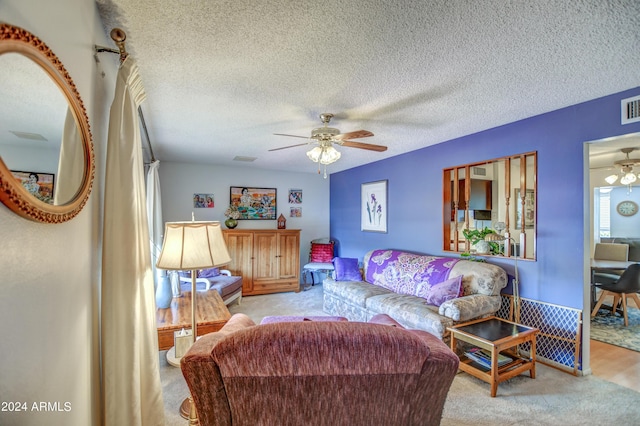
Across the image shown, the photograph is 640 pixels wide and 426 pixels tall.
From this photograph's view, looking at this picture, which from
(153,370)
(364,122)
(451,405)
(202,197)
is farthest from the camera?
(202,197)

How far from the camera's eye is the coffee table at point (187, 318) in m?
2.39

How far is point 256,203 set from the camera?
5.91m

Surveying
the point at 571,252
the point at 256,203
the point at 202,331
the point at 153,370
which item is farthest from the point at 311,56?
the point at 256,203

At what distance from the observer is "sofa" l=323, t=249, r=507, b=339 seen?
276cm

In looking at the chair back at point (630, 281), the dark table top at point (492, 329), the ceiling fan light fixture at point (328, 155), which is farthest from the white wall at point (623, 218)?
the ceiling fan light fixture at point (328, 155)

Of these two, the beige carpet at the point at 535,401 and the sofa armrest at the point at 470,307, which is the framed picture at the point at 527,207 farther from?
the beige carpet at the point at 535,401

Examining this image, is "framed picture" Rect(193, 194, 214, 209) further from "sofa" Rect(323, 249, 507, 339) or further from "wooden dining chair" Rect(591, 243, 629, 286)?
"wooden dining chair" Rect(591, 243, 629, 286)

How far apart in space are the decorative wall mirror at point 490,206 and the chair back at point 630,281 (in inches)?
37.9

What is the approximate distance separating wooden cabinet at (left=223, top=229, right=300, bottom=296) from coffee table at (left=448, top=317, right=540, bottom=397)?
3463mm

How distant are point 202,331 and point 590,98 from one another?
385 centimetres

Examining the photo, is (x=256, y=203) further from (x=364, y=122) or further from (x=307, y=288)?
(x=364, y=122)

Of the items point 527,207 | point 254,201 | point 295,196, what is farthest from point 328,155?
point 527,207

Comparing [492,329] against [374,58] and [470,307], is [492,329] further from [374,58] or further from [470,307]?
[374,58]

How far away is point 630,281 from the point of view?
359 centimetres
